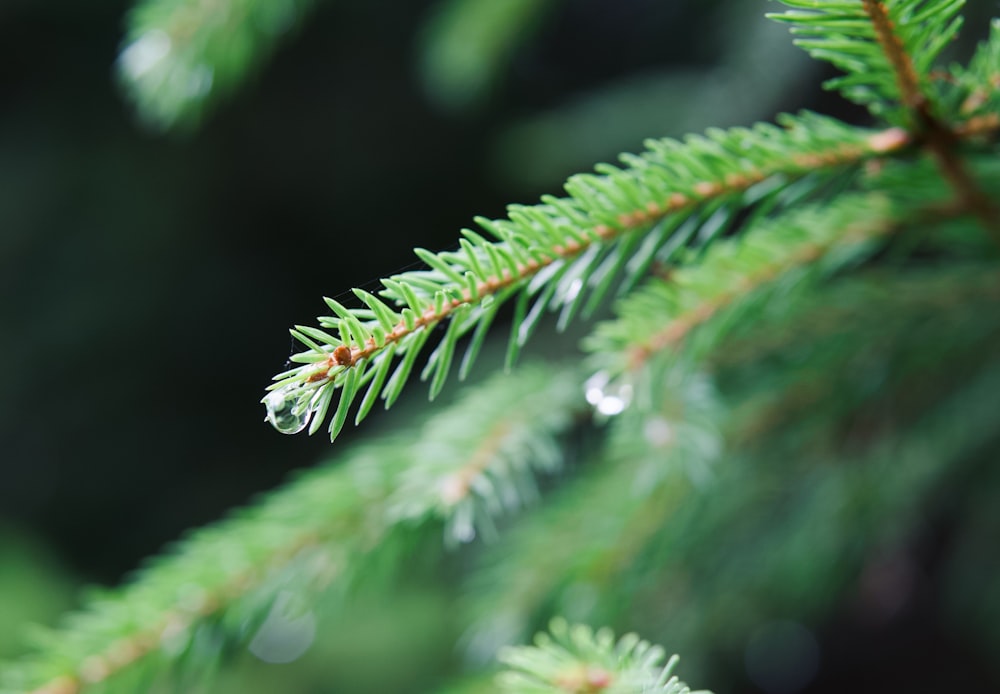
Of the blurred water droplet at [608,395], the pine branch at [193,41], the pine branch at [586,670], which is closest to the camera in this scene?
the pine branch at [586,670]

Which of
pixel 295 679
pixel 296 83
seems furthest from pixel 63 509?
pixel 296 83

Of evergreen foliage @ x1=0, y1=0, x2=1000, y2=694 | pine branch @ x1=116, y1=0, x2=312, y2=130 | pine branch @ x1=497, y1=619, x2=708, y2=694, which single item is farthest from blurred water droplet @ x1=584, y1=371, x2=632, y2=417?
pine branch @ x1=116, y1=0, x2=312, y2=130

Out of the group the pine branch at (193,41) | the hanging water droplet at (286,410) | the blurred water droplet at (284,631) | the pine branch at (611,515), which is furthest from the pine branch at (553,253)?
the pine branch at (193,41)

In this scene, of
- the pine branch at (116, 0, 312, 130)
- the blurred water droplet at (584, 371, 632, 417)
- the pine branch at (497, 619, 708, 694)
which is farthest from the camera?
A: the pine branch at (116, 0, 312, 130)

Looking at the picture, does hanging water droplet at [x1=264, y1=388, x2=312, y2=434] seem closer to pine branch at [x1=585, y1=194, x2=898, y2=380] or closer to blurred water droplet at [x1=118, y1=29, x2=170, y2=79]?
pine branch at [x1=585, y1=194, x2=898, y2=380]

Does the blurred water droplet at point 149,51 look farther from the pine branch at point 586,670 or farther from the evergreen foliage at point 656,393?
the pine branch at point 586,670

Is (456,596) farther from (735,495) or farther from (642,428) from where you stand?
(642,428)

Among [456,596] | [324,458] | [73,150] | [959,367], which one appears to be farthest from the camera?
[73,150]
